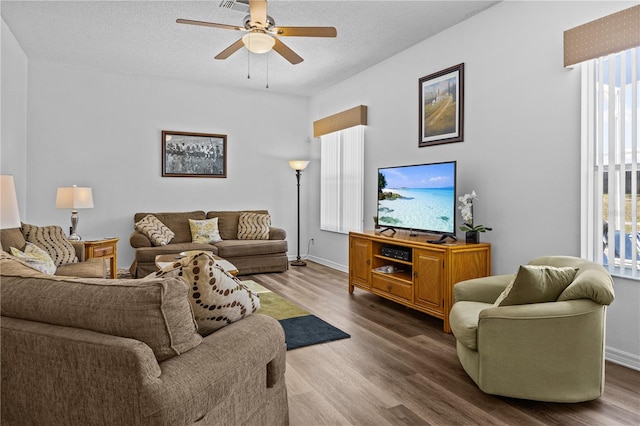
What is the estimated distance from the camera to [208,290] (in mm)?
1589

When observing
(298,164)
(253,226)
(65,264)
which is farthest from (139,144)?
(65,264)

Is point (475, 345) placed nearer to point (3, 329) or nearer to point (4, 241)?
point (3, 329)

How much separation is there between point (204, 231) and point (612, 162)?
4.75 m

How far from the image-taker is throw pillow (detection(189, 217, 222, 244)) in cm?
566

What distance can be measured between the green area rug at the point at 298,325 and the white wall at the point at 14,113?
9.87ft

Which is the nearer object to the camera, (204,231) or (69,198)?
(69,198)

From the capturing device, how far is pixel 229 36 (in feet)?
14.1

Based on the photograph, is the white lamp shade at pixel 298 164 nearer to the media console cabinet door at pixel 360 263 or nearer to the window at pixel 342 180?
the window at pixel 342 180

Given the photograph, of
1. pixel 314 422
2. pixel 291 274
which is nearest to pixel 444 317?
pixel 314 422

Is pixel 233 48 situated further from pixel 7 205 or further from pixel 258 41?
pixel 7 205

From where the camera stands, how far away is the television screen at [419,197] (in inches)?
144

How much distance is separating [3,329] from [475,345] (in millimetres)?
2194

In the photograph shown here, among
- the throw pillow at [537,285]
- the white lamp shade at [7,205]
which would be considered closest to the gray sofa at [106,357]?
the white lamp shade at [7,205]

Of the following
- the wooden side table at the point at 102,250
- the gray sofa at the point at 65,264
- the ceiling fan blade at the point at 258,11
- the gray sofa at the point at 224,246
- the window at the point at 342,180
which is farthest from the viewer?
the window at the point at 342,180
